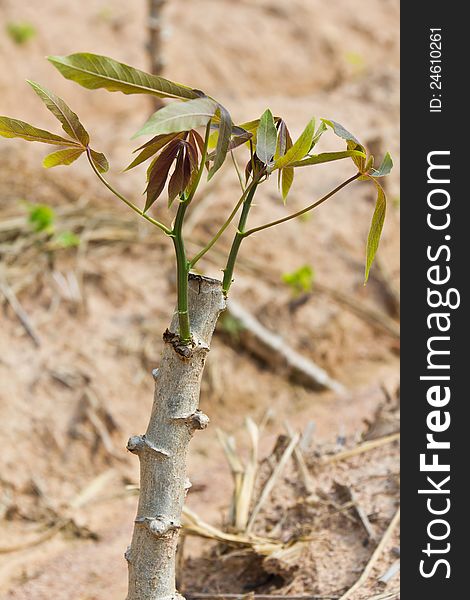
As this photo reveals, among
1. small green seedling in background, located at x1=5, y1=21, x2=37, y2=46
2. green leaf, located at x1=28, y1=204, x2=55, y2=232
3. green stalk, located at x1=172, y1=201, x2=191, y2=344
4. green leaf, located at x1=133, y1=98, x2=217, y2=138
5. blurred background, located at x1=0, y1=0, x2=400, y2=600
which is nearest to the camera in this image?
green leaf, located at x1=133, y1=98, x2=217, y2=138

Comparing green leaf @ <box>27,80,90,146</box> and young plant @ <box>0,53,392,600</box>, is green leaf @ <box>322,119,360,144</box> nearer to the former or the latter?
young plant @ <box>0,53,392,600</box>

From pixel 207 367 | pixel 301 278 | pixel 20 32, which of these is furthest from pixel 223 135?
pixel 20 32

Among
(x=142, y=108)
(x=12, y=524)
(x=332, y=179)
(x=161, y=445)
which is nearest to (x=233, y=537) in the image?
(x=161, y=445)

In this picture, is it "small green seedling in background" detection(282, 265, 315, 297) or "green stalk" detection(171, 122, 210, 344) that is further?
"small green seedling in background" detection(282, 265, 315, 297)

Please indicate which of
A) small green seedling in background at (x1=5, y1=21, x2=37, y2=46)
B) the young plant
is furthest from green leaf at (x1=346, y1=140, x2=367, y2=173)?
small green seedling in background at (x1=5, y1=21, x2=37, y2=46)

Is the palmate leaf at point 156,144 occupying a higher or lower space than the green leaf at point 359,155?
lower

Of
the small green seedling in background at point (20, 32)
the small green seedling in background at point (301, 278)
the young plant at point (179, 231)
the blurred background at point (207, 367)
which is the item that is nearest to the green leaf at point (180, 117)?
the young plant at point (179, 231)

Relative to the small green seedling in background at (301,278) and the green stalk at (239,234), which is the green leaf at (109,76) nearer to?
the green stalk at (239,234)
